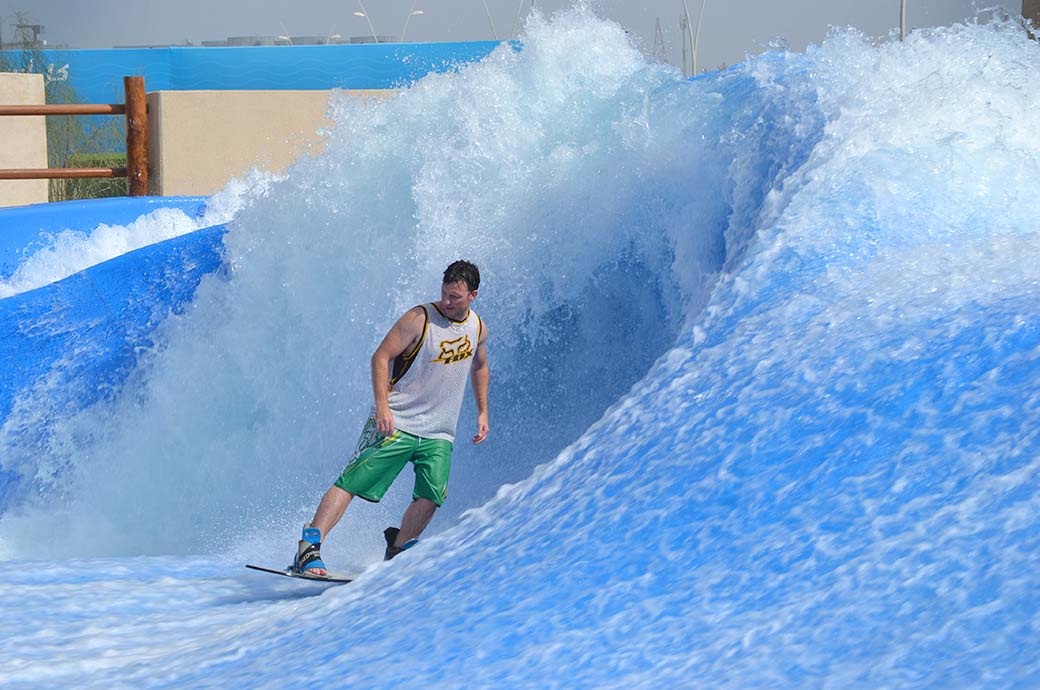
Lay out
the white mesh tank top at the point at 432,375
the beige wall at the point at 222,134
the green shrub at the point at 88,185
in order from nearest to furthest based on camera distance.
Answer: the white mesh tank top at the point at 432,375, the beige wall at the point at 222,134, the green shrub at the point at 88,185

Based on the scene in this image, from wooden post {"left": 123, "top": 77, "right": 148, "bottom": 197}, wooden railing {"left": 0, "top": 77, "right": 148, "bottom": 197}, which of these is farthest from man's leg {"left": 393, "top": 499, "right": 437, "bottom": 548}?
wooden post {"left": 123, "top": 77, "right": 148, "bottom": 197}

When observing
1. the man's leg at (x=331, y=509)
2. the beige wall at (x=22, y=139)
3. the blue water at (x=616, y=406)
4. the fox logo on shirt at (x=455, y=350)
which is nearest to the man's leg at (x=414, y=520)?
the man's leg at (x=331, y=509)

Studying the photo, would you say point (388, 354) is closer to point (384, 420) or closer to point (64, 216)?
point (384, 420)

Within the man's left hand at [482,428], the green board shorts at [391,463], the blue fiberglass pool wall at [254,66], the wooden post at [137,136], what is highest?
the blue fiberglass pool wall at [254,66]

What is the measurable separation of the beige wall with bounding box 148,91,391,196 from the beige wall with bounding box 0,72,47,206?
4.88 ft

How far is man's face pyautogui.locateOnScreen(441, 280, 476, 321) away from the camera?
4.06 m

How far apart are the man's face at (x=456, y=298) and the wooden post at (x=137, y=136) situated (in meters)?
7.01

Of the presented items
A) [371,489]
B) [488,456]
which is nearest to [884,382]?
[371,489]

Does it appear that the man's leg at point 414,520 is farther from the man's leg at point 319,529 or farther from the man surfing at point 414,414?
the man's leg at point 319,529

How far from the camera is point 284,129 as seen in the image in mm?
11844

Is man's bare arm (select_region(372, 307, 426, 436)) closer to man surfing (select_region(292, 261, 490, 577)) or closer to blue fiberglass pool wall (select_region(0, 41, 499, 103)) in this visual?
man surfing (select_region(292, 261, 490, 577))

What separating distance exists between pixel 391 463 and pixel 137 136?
722 centimetres

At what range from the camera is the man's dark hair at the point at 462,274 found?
4031 mm

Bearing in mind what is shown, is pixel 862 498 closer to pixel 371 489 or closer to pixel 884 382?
pixel 884 382
